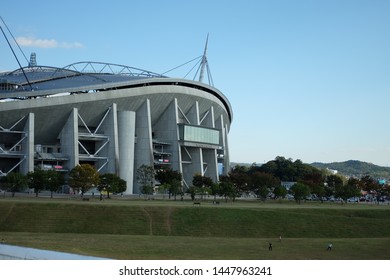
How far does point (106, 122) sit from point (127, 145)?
5.81 metres

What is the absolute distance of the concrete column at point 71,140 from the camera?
89.8m

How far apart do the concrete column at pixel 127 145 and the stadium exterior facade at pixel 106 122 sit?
18 cm

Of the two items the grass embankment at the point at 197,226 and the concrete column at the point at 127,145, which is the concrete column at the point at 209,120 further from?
the grass embankment at the point at 197,226

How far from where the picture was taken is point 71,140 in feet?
297

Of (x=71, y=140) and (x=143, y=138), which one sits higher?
(x=143, y=138)

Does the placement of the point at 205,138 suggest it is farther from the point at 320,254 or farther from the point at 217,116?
the point at 320,254

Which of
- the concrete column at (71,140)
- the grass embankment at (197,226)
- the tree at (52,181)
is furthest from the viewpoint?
the concrete column at (71,140)

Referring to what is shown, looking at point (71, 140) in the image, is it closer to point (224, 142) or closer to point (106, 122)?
point (106, 122)

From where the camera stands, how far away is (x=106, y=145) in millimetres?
97562

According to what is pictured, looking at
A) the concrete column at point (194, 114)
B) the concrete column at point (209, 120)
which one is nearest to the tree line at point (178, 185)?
the concrete column at point (194, 114)

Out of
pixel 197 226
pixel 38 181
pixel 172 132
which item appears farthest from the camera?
pixel 172 132

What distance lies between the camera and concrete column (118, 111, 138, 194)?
98562 mm

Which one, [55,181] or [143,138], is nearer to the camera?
[55,181]

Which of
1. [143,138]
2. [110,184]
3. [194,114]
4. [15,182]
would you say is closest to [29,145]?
[15,182]
